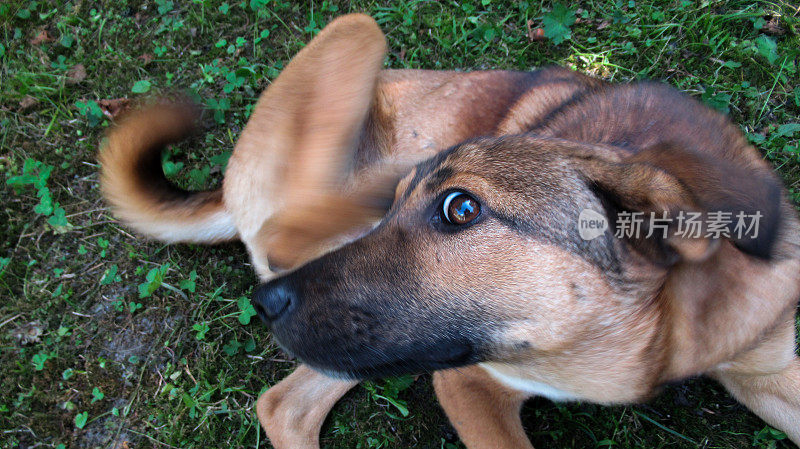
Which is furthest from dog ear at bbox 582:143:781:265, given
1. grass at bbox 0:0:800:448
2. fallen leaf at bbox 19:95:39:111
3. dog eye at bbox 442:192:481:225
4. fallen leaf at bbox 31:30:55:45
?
fallen leaf at bbox 31:30:55:45

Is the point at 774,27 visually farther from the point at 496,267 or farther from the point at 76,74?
the point at 76,74

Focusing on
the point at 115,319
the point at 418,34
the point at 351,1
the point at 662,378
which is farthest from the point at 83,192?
the point at 662,378

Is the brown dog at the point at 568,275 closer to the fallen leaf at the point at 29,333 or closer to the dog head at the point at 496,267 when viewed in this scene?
the dog head at the point at 496,267

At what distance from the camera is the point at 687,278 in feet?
6.25

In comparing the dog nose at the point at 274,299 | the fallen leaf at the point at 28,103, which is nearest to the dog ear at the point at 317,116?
the dog nose at the point at 274,299

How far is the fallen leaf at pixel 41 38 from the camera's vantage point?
446 centimetres

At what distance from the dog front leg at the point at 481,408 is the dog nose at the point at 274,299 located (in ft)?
3.49

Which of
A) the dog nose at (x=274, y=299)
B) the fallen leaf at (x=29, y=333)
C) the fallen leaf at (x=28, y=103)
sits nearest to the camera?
Answer: the dog nose at (x=274, y=299)

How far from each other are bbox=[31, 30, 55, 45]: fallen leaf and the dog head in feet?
12.5

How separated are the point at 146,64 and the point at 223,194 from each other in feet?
5.90

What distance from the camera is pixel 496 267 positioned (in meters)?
1.87

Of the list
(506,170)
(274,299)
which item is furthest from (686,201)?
(274,299)

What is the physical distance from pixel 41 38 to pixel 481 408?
180 inches

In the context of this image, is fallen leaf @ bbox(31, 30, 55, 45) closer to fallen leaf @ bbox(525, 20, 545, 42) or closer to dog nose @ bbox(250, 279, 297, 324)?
dog nose @ bbox(250, 279, 297, 324)
